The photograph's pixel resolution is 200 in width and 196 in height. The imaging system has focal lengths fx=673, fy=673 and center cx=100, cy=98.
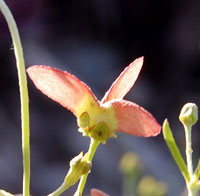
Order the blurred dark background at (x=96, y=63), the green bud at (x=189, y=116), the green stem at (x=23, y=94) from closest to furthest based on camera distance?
the green stem at (x=23, y=94)
the green bud at (x=189, y=116)
the blurred dark background at (x=96, y=63)

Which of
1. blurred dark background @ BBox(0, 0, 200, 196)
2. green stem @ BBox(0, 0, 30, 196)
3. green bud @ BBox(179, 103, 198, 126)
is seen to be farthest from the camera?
blurred dark background @ BBox(0, 0, 200, 196)

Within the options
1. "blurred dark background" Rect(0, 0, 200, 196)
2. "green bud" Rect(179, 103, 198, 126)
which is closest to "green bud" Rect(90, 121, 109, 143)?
"green bud" Rect(179, 103, 198, 126)

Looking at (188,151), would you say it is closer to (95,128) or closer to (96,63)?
(95,128)

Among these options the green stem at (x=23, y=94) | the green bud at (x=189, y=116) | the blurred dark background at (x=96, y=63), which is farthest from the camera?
the blurred dark background at (x=96, y=63)

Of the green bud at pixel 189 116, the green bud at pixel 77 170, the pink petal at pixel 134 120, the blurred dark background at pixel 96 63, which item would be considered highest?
the blurred dark background at pixel 96 63

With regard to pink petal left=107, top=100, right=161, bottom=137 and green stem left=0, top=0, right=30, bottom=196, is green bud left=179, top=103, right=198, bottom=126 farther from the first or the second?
green stem left=0, top=0, right=30, bottom=196

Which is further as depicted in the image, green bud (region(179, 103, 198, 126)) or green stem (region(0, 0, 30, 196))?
green bud (region(179, 103, 198, 126))

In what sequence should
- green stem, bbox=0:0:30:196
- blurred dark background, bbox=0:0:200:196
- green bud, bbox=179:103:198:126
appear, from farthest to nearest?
blurred dark background, bbox=0:0:200:196, green bud, bbox=179:103:198:126, green stem, bbox=0:0:30:196

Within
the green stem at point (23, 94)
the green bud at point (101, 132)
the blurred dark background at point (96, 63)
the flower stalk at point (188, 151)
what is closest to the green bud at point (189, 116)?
the flower stalk at point (188, 151)

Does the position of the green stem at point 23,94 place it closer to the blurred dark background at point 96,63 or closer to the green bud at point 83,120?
the green bud at point 83,120
